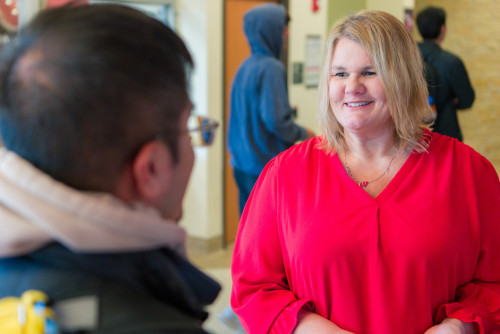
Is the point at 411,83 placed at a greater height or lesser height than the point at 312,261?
greater

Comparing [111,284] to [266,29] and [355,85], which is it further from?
[266,29]

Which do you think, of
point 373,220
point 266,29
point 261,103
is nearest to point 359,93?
point 373,220

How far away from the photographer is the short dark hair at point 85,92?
2.00ft

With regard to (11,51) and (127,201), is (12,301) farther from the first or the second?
(11,51)

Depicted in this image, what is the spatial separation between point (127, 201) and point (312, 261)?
2.72 feet

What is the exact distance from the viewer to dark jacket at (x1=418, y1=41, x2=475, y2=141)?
368 cm

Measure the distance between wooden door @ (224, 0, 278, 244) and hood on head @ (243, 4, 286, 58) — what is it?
919mm

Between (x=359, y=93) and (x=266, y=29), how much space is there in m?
1.99

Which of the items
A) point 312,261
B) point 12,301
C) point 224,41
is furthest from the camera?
point 224,41

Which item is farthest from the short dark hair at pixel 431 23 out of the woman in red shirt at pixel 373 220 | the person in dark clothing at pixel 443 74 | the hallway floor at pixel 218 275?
the woman in red shirt at pixel 373 220

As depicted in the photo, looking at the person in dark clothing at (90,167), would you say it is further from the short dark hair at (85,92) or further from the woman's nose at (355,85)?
the woman's nose at (355,85)

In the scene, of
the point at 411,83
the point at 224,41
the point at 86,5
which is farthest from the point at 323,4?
the point at 86,5

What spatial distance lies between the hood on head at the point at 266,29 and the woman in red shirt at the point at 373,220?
1.84 metres

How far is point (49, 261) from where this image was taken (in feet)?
2.05
